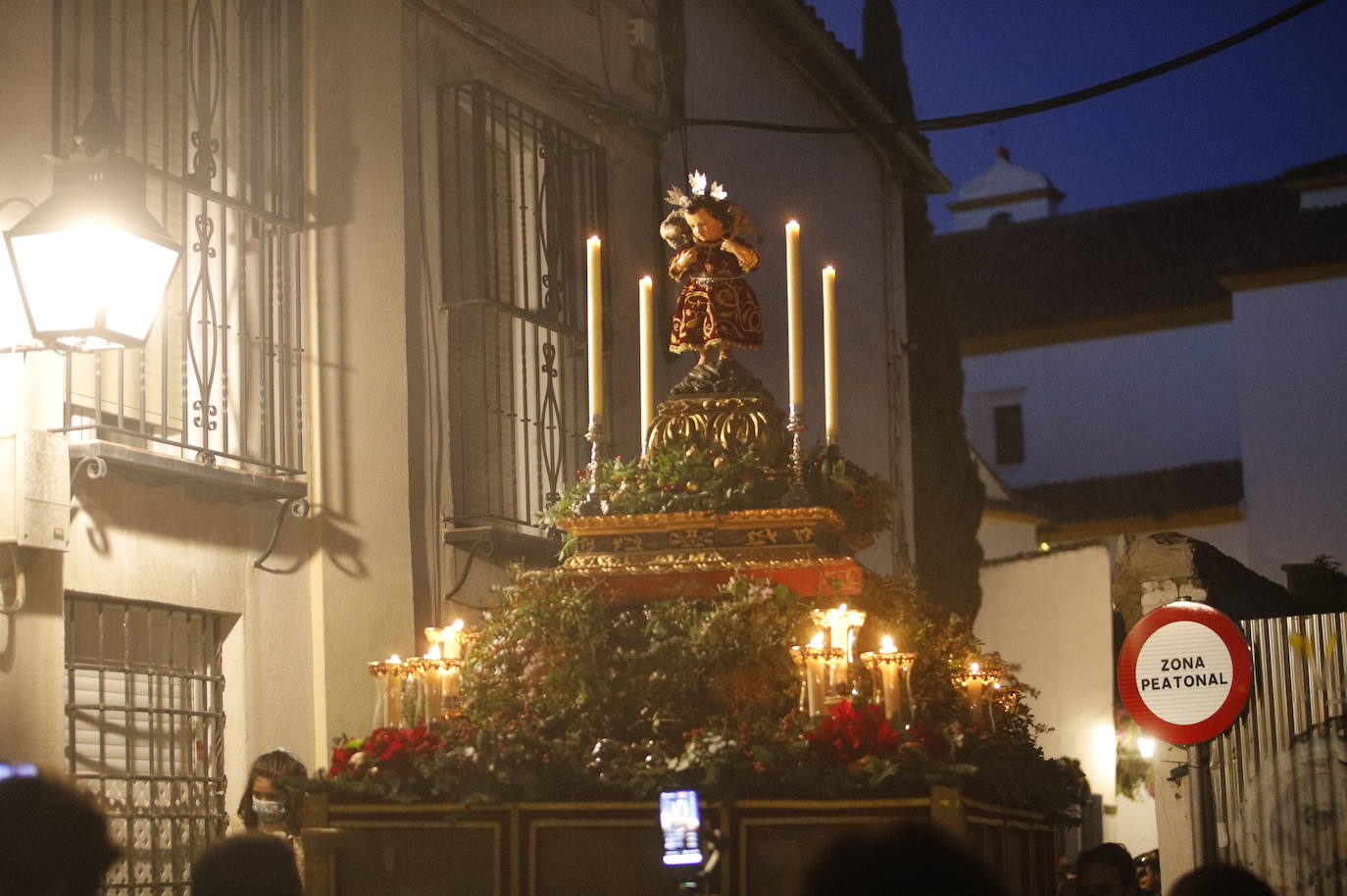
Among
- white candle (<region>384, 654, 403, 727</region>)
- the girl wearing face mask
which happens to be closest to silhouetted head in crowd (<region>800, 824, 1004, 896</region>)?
white candle (<region>384, 654, 403, 727</region>)

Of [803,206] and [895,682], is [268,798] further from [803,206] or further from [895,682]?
[803,206]

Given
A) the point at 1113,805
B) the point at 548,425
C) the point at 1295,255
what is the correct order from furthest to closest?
the point at 1295,255
the point at 1113,805
the point at 548,425

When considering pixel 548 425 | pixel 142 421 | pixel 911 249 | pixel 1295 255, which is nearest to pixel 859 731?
pixel 142 421

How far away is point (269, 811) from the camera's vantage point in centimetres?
782

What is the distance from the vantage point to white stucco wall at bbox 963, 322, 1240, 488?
34656 millimetres

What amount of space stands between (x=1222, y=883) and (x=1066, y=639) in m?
20.3

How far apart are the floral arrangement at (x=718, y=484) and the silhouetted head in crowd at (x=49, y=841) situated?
4470 mm

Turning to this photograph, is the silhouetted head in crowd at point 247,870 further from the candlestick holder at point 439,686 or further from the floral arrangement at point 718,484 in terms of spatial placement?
the floral arrangement at point 718,484

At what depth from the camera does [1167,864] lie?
10.5m

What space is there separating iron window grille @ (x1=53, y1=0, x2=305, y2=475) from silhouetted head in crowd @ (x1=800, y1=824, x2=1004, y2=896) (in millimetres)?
5573

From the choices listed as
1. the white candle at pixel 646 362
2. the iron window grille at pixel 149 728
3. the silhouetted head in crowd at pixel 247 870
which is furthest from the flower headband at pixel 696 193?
the silhouetted head in crowd at pixel 247 870

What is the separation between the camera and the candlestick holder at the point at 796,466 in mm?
7848

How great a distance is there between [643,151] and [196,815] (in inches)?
236

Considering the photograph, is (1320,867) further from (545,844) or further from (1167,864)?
(545,844)
